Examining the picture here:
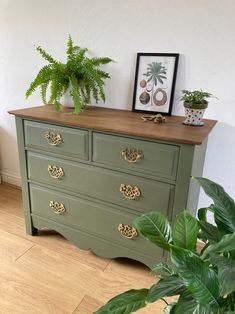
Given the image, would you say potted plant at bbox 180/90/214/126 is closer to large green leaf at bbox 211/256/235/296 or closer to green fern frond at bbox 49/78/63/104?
green fern frond at bbox 49/78/63/104

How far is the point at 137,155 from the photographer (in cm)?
126

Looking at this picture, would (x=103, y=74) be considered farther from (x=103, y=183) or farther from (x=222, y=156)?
(x=222, y=156)

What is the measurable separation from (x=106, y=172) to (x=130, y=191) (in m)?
0.17

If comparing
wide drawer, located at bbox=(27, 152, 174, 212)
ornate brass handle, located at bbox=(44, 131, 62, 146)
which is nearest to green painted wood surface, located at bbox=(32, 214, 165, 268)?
wide drawer, located at bbox=(27, 152, 174, 212)

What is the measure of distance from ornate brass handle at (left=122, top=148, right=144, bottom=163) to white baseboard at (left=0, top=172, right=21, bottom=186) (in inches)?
63.3

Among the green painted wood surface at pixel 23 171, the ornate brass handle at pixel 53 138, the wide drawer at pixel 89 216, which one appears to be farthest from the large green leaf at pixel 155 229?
the green painted wood surface at pixel 23 171

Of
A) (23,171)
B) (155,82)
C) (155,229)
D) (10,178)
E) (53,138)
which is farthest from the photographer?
(10,178)

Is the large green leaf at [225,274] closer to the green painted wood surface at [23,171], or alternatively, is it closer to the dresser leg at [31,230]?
the green painted wood surface at [23,171]

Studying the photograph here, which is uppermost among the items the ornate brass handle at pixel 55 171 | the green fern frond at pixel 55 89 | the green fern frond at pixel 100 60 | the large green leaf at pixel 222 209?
the green fern frond at pixel 100 60

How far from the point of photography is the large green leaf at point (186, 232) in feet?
2.25

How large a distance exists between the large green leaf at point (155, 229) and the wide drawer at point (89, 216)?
0.62 metres

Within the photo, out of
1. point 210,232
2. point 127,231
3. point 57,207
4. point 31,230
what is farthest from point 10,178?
point 210,232

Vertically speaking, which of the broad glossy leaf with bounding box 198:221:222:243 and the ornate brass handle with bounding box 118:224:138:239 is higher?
the broad glossy leaf with bounding box 198:221:222:243

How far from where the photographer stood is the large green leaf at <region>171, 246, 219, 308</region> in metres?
0.57
